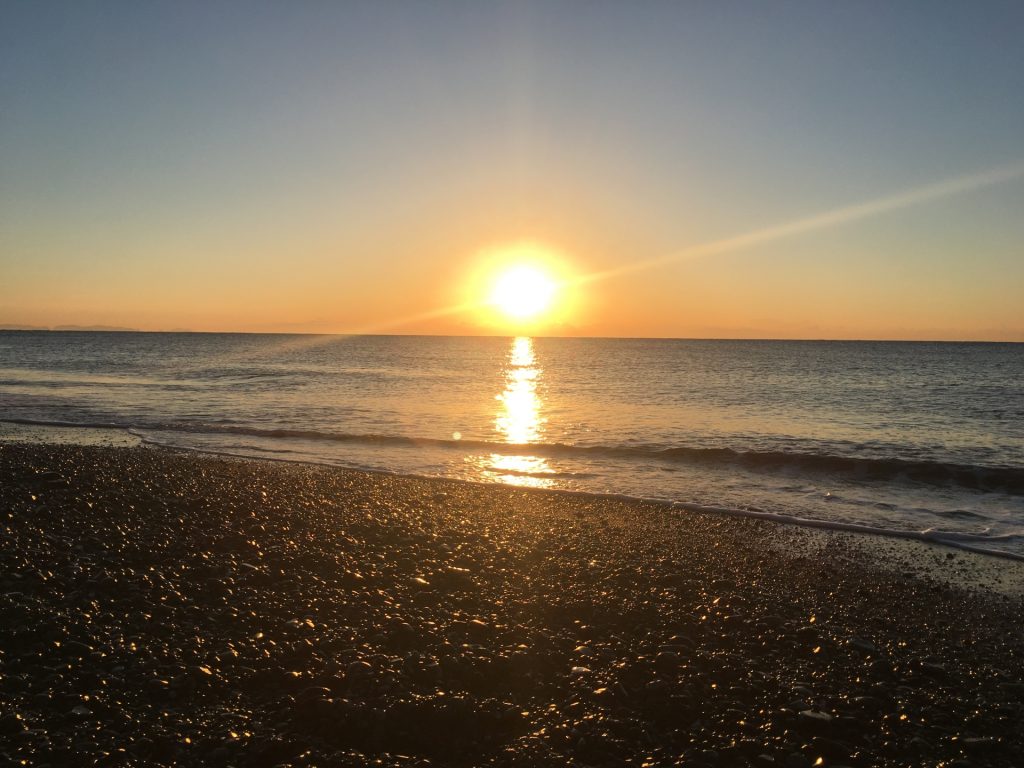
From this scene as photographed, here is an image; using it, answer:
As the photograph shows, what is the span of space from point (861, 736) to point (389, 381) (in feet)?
198

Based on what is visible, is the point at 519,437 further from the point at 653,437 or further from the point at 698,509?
the point at 698,509

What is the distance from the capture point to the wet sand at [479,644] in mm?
5887

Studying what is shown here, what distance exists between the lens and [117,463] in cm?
1844

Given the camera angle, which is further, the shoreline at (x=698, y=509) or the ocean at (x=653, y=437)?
the ocean at (x=653, y=437)

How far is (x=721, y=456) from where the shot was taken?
24.0m

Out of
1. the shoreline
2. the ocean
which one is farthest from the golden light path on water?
the shoreline

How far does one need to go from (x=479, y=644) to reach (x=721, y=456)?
60.4 ft

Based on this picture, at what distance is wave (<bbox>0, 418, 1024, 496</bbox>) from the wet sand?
9.51m

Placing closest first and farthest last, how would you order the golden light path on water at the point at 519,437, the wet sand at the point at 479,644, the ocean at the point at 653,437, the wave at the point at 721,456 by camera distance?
the wet sand at the point at 479,644, the ocean at the point at 653,437, the golden light path on water at the point at 519,437, the wave at the point at 721,456

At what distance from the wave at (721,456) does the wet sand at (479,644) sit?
951cm

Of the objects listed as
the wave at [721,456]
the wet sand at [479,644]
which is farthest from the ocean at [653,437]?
the wet sand at [479,644]

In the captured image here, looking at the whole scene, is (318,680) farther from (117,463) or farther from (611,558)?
(117,463)

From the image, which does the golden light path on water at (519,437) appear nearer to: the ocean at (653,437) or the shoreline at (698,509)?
the ocean at (653,437)

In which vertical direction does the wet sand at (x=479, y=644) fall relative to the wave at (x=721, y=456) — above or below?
above
